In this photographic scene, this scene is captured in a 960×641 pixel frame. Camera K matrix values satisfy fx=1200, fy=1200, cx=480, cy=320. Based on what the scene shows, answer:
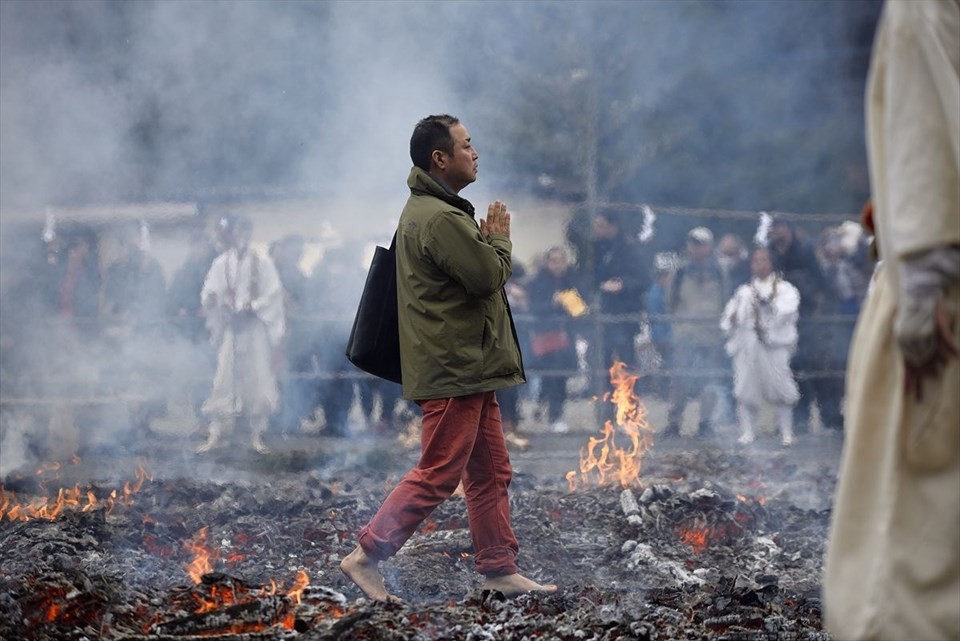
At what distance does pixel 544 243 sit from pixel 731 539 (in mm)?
6761

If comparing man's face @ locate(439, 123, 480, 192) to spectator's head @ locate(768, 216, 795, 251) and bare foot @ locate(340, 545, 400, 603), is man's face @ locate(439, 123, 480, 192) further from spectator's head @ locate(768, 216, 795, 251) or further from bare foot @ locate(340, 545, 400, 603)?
spectator's head @ locate(768, 216, 795, 251)

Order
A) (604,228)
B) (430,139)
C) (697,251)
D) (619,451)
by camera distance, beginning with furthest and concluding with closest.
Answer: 1. (697,251)
2. (604,228)
3. (619,451)
4. (430,139)

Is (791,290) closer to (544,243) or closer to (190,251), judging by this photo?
(544,243)

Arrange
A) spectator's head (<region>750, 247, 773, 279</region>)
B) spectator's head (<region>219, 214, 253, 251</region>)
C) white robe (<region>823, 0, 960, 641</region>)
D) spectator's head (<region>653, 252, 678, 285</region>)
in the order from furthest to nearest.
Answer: spectator's head (<region>653, 252, 678, 285</region>) → spectator's head (<region>750, 247, 773, 279</region>) → spectator's head (<region>219, 214, 253, 251</region>) → white robe (<region>823, 0, 960, 641</region>)

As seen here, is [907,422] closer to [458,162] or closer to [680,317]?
[458,162]

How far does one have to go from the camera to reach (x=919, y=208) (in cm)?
279

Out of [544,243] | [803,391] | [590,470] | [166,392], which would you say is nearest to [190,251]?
[166,392]

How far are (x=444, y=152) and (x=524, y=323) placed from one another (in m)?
6.83

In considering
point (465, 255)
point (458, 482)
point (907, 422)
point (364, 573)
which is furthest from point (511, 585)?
point (907, 422)

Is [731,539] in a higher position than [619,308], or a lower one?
lower

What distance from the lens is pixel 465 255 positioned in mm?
4734

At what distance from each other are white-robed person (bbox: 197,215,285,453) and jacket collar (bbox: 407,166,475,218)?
6444 millimetres

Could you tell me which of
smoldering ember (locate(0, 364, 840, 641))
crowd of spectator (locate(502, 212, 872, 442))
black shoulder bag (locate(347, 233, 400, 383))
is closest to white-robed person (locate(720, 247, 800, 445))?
crowd of spectator (locate(502, 212, 872, 442))

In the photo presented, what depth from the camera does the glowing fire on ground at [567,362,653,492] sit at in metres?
8.16
